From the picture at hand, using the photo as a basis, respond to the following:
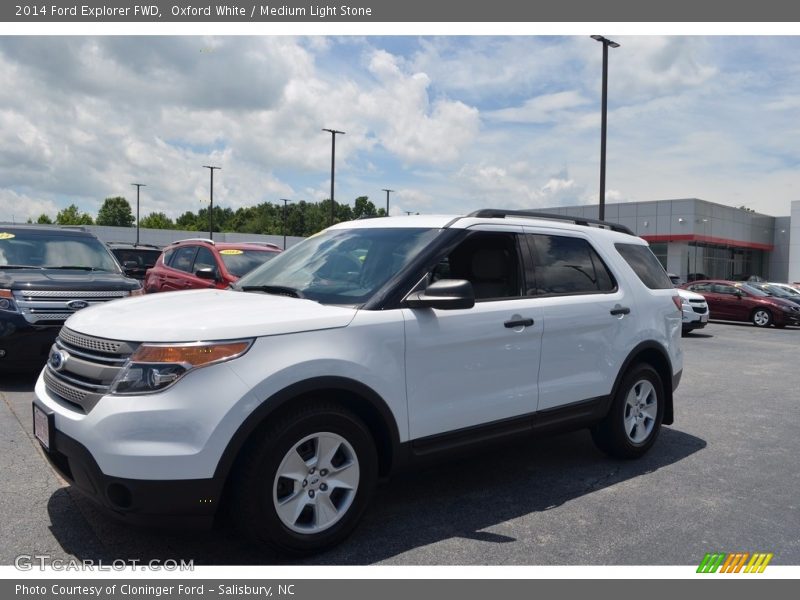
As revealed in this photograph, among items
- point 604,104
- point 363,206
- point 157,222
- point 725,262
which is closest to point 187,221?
point 157,222

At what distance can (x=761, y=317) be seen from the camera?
67.2ft

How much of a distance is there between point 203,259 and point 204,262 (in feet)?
0.27

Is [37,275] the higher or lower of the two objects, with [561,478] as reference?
higher

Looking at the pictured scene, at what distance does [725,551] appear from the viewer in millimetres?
3725

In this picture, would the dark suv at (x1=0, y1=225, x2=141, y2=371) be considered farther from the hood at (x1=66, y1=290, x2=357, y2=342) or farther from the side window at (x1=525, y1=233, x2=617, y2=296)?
the side window at (x1=525, y1=233, x2=617, y2=296)

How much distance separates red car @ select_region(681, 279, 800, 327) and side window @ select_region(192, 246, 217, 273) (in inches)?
645

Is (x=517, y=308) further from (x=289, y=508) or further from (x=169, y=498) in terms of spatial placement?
(x=169, y=498)

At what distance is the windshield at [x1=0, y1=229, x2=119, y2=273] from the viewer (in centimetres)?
823

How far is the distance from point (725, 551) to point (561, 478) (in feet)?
4.44

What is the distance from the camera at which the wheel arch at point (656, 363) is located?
5.18 m

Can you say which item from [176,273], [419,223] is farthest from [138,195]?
[419,223]

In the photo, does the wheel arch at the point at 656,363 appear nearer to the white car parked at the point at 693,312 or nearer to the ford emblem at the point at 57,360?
the ford emblem at the point at 57,360

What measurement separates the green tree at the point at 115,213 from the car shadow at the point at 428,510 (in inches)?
5515

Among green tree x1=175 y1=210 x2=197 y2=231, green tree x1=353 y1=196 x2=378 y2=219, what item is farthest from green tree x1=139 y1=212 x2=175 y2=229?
green tree x1=353 y1=196 x2=378 y2=219
